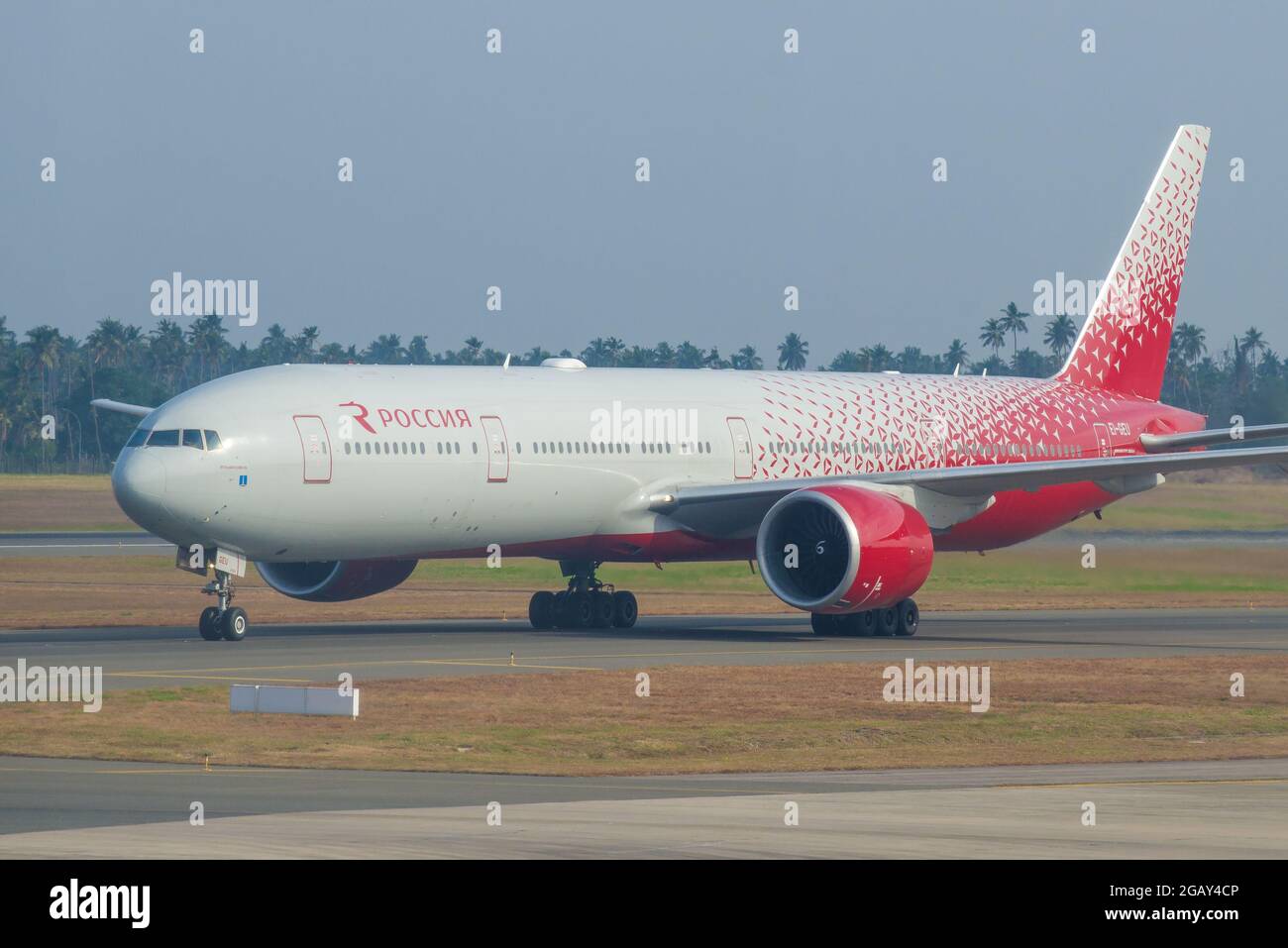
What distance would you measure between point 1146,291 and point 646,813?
35321 millimetres

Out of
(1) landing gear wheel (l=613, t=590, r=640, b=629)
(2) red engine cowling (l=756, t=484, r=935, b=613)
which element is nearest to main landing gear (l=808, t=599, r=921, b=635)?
(2) red engine cowling (l=756, t=484, r=935, b=613)

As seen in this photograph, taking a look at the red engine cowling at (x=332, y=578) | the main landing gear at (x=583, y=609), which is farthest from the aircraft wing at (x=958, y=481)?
the red engine cowling at (x=332, y=578)

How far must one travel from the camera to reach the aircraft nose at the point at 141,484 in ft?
106

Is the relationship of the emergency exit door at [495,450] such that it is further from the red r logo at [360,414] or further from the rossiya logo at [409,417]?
the red r logo at [360,414]

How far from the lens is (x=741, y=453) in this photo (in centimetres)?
4031

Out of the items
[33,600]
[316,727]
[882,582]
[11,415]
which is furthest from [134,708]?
[11,415]

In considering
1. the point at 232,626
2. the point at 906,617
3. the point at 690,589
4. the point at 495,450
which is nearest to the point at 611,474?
the point at 495,450

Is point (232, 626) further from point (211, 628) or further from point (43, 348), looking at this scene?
point (43, 348)

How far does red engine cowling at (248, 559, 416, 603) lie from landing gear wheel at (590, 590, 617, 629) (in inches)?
140

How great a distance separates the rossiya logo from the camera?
113ft

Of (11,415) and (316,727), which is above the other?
(11,415)
